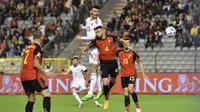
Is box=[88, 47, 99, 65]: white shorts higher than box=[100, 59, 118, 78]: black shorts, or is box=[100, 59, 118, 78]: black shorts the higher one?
box=[88, 47, 99, 65]: white shorts

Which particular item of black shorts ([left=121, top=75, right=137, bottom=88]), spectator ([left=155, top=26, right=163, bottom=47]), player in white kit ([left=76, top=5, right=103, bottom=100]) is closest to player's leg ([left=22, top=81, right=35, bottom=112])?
black shorts ([left=121, top=75, right=137, bottom=88])

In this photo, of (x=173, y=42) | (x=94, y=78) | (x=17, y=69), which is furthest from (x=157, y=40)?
(x=94, y=78)

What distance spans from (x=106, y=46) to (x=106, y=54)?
0.93 feet

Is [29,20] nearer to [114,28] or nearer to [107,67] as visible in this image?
[114,28]

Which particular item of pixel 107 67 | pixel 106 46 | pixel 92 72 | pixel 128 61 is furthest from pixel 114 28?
pixel 128 61

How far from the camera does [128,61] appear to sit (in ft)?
53.0

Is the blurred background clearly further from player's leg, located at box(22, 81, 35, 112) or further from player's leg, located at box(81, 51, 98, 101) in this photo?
player's leg, located at box(22, 81, 35, 112)

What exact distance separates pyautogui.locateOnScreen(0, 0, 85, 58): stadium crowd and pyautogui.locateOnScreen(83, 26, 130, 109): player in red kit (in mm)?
14998

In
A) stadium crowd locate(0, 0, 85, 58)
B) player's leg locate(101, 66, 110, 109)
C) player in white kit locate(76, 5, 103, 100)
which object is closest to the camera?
player's leg locate(101, 66, 110, 109)

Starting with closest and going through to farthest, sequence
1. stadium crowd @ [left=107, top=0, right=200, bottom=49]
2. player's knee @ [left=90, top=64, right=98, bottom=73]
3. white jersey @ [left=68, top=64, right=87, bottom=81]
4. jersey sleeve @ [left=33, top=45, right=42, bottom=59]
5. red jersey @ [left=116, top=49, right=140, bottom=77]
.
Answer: jersey sleeve @ [left=33, top=45, right=42, bottom=59]
red jersey @ [left=116, top=49, right=140, bottom=77]
player's knee @ [left=90, top=64, right=98, bottom=73]
white jersey @ [left=68, top=64, right=87, bottom=81]
stadium crowd @ [left=107, top=0, right=200, bottom=49]

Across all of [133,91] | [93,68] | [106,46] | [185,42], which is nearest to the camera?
[133,91]

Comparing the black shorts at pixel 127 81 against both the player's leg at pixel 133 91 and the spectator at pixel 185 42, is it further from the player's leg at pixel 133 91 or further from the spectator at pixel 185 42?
the spectator at pixel 185 42

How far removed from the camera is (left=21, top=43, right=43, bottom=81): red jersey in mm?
13680

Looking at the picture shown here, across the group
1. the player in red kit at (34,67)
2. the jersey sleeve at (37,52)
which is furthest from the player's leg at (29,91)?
the jersey sleeve at (37,52)
